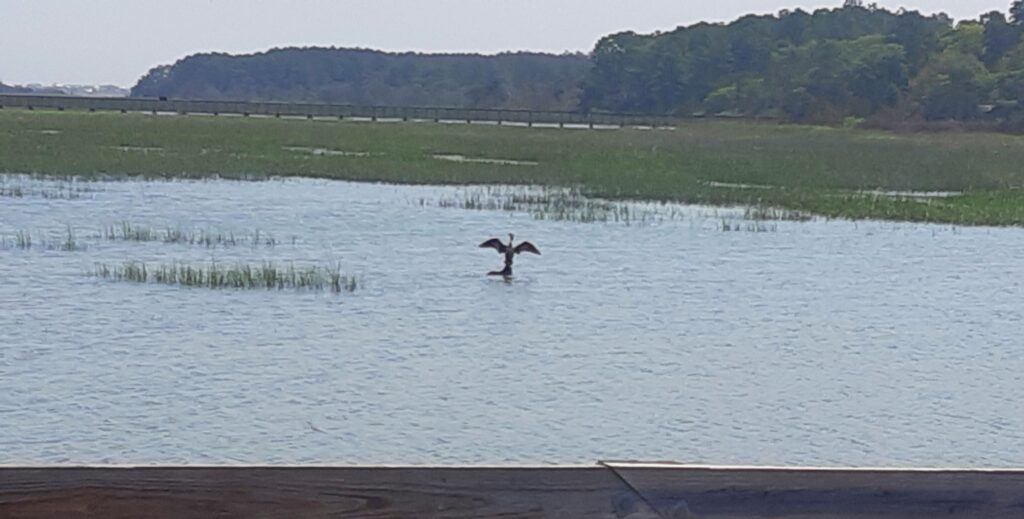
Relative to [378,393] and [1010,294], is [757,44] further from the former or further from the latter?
[378,393]

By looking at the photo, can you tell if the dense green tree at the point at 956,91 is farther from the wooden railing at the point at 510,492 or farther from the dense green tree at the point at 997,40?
the wooden railing at the point at 510,492

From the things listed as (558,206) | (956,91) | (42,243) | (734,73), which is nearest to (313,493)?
(42,243)

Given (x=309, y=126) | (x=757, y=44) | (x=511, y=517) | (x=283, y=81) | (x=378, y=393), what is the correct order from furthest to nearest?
1. (x=283, y=81)
2. (x=757, y=44)
3. (x=309, y=126)
4. (x=378, y=393)
5. (x=511, y=517)

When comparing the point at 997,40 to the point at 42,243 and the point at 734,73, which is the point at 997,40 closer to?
the point at 734,73

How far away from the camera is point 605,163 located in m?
46.5

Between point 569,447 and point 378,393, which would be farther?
point 378,393

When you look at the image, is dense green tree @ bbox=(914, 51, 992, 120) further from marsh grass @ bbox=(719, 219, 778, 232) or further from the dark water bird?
the dark water bird

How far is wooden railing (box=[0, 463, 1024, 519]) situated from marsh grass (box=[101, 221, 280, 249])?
71.9 feet

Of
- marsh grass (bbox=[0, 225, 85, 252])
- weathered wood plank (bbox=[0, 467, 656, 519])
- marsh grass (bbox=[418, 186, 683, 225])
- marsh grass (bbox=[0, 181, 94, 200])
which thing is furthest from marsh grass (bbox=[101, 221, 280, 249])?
weathered wood plank (bbox=[0, 467, 656, 519])

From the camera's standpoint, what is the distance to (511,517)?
2.48 metres

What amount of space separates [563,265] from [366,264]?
2.97m

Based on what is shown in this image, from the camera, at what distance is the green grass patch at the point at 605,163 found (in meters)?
36.5

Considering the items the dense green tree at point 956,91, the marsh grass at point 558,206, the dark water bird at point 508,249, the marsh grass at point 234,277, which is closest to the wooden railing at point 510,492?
the marsh grass at point 234,277

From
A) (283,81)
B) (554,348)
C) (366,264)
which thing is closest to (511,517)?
(554,348)
